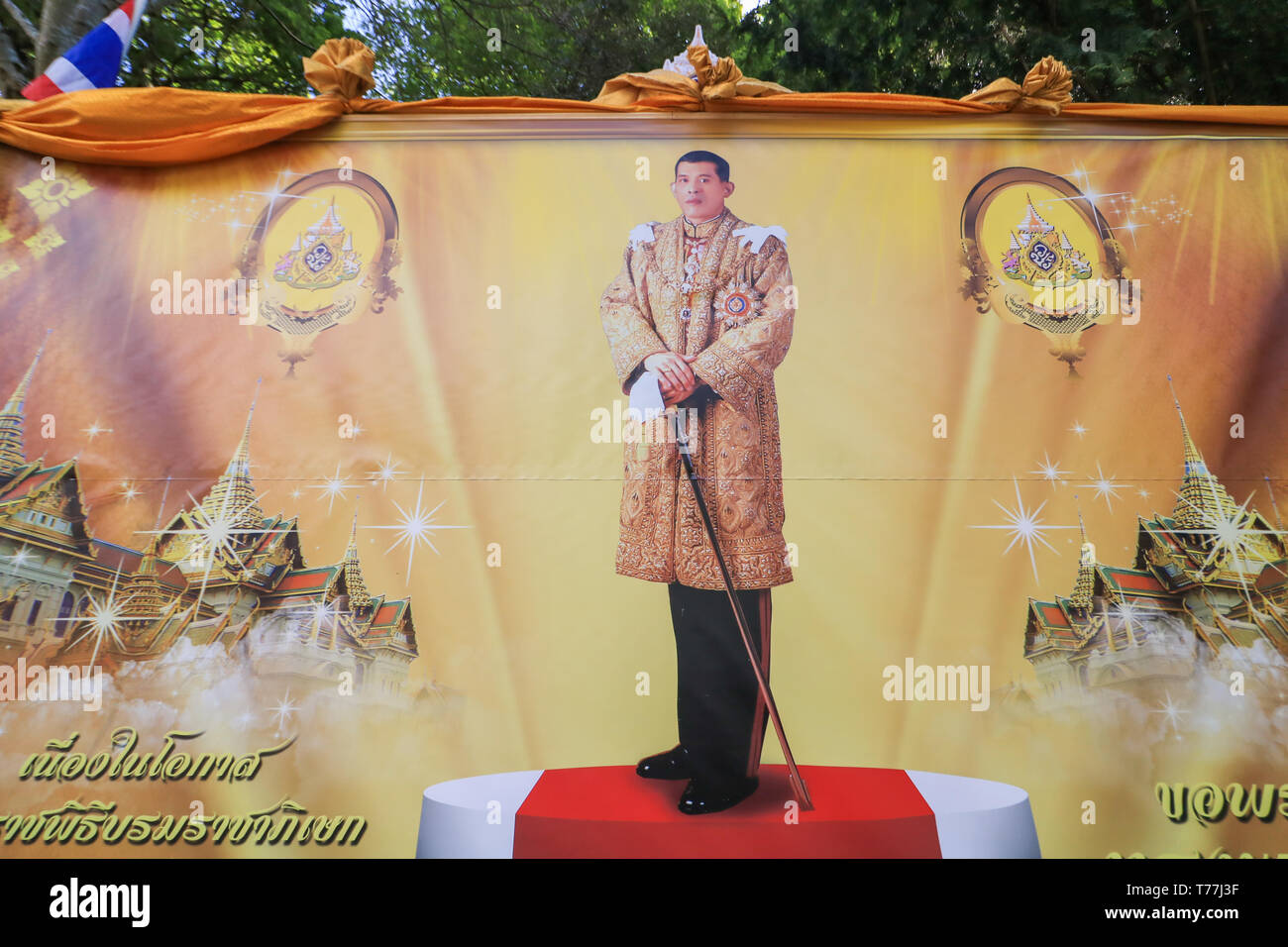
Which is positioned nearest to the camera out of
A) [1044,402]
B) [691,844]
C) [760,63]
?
[691,844]

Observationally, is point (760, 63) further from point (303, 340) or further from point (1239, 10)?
point (303, 340)

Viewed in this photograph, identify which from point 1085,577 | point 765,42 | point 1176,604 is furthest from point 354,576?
point 765,42

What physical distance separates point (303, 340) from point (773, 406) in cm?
186

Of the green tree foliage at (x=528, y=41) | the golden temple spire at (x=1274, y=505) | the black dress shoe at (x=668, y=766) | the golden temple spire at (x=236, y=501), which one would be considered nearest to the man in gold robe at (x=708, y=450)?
the black dress shoe at (x=668, y=766)

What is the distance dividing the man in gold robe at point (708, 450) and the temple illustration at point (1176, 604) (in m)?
1.11

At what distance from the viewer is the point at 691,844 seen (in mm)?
2775

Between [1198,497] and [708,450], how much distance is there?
6.25 ft

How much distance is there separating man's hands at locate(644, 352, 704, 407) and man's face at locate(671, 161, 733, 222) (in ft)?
1.99

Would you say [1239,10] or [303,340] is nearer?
[303,340]

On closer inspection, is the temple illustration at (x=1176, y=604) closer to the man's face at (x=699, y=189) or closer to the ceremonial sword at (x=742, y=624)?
the ceremonial sword at (x=742, y=624)

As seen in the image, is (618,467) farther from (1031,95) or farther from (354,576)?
(1031,95)

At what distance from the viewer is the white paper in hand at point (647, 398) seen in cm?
294

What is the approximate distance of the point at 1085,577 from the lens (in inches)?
115
